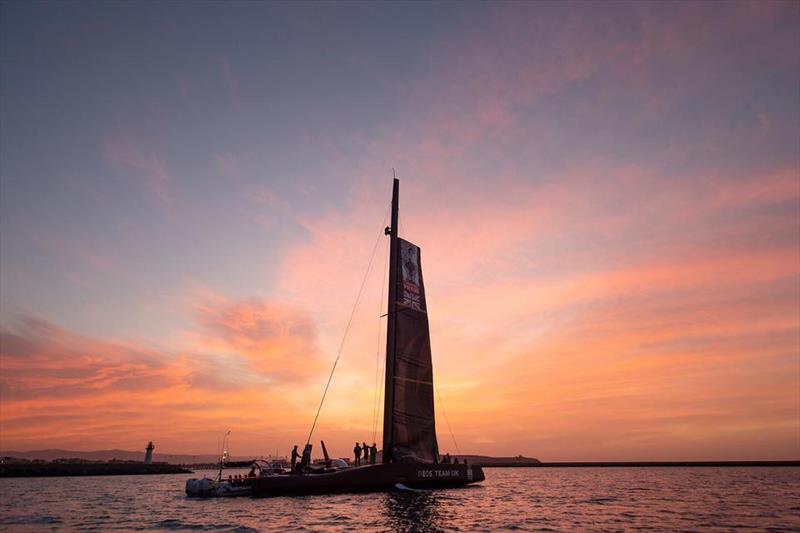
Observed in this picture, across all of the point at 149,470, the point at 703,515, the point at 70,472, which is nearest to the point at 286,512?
the point at 703,515

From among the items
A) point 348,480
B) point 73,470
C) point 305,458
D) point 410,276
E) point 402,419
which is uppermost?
point 410,276

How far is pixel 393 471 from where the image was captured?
91.4ft

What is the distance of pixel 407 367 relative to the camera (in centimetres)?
3138

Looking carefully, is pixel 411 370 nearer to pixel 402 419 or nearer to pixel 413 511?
pixel 402 419

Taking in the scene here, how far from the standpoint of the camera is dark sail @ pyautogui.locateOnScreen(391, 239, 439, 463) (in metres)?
29.9

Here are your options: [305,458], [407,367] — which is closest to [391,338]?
[407,367]

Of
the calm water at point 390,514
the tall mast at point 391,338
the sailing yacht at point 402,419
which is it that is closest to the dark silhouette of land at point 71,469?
the calm water at point 390,514

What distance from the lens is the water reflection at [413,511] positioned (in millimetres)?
18750

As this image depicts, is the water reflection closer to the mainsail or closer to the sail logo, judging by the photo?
the mainsail

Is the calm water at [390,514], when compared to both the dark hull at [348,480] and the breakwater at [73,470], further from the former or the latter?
the breakwater at [73,470]

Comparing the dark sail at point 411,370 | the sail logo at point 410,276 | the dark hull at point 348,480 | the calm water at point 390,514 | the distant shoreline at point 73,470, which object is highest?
the sail logo at point 410,276

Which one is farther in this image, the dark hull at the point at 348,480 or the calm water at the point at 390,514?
the dark hull at the point at 348,480

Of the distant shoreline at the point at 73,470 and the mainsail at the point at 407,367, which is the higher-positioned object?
the mainsail at the point at 407,367

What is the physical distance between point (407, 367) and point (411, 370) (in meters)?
0.43
